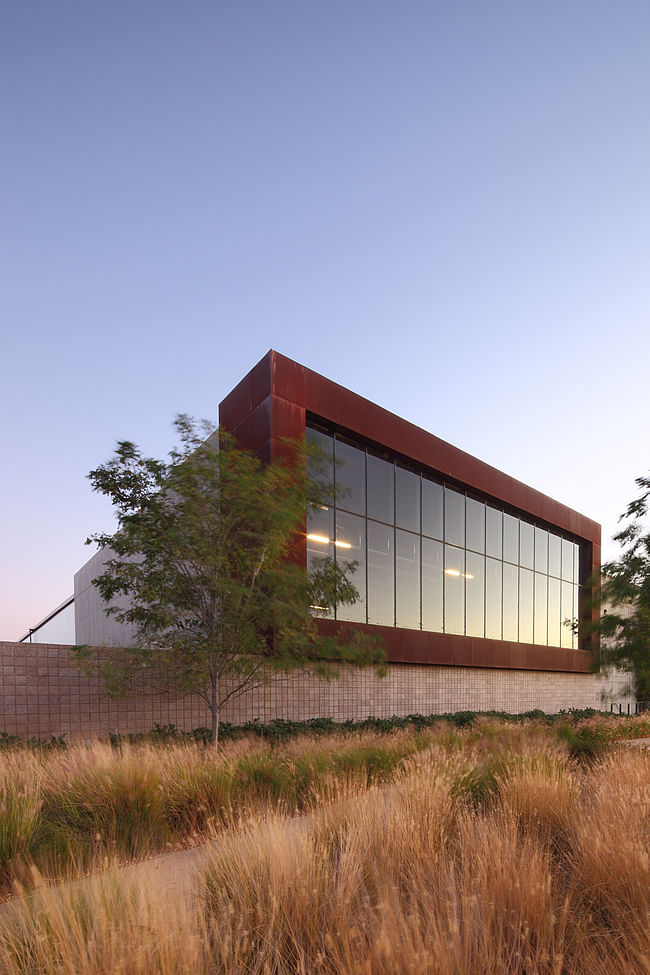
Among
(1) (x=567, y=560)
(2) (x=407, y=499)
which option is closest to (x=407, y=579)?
(2) (x=407, y=499)

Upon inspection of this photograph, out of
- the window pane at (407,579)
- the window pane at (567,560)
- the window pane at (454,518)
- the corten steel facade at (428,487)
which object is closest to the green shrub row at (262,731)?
the corten steel facade at (428,487)

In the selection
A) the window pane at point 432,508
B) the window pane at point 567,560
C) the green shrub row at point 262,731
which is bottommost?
the green shrub row at point 262,731

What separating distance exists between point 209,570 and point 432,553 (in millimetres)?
13085

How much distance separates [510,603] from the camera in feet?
88.4

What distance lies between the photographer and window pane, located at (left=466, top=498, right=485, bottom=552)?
2486 cm

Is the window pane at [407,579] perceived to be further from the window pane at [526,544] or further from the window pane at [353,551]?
the window pane at [526,544]

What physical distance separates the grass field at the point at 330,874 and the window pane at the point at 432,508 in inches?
600

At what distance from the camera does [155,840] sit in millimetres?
5578

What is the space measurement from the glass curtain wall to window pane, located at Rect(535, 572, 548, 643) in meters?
0.05

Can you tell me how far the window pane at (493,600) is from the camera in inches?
1000

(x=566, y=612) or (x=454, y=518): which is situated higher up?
(x=454, y=518)

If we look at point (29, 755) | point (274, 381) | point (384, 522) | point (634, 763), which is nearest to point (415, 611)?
point (384, 522)

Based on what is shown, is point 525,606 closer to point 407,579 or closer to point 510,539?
point 510,539

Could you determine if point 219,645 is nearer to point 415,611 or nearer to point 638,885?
point 638,885
